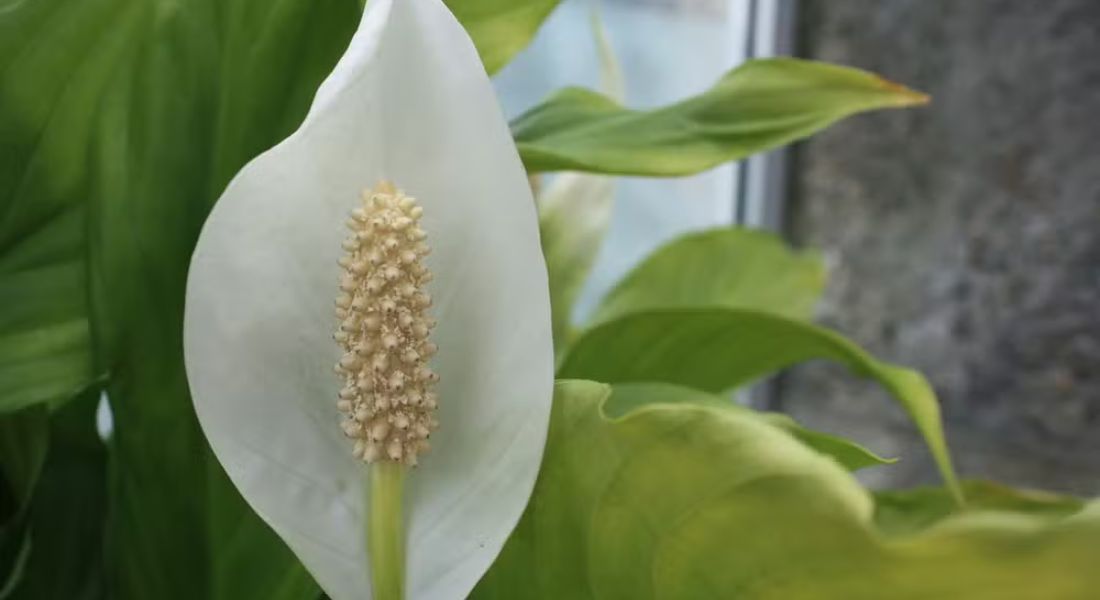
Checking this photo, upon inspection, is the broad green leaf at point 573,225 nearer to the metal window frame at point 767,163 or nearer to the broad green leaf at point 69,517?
the broad green leaf at point 69,517

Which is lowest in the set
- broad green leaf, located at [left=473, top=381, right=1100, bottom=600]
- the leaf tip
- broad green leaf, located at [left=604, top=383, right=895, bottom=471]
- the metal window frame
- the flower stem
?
the metal window frame

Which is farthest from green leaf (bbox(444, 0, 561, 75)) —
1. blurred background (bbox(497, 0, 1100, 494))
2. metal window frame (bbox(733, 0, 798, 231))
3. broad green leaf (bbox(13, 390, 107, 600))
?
metal window frame (bbox(733, 0, 798, 231))

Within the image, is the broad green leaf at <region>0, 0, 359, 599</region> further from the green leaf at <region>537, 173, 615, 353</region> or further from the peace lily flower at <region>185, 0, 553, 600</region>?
the green leaf at <region>537, 173, 615, 353</region>

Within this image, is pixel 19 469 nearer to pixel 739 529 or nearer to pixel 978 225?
pixel 739 529

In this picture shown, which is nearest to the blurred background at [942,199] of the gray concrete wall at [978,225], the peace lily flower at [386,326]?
the gray concrete wall at [978,225]

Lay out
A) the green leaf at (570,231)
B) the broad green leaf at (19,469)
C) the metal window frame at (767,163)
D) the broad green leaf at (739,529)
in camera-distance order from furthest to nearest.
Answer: the metal window frame at (767,163) → the green leaf at (570,231) → the broad green leaf at (19,469) → the broad green leaf at (739,529)

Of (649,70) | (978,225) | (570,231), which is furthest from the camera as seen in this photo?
(649,70)

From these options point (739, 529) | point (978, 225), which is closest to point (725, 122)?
point (739, 529)

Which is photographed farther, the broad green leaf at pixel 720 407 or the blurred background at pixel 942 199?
the blurred background at pixel 942 199
